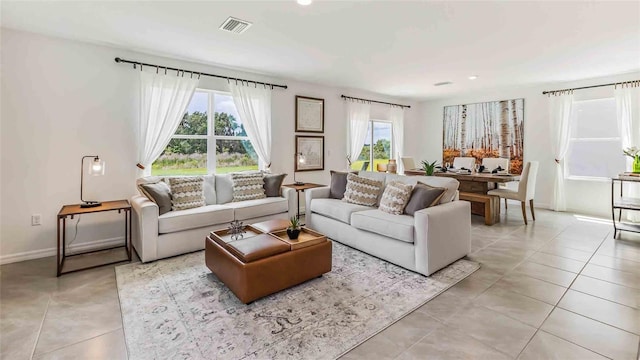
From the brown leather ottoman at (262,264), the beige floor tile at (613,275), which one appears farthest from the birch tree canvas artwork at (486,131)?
the brown leather ottoman at (262,264)

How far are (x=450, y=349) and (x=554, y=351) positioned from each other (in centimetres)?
60

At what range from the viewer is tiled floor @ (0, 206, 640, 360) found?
1.78 metres

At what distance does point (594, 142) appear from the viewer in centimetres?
543

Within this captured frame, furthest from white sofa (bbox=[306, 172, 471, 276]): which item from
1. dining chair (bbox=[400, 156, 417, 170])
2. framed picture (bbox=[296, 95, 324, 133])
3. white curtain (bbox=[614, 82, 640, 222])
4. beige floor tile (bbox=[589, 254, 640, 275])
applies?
white curtain (bbox=[614, 82, 640, 222])

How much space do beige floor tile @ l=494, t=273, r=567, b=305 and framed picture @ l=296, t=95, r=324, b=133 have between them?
3910 mm

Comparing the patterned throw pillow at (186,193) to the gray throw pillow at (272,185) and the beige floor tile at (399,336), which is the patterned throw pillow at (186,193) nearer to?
the gray throw pillow at (272,185)

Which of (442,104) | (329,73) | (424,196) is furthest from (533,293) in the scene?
(442,104)

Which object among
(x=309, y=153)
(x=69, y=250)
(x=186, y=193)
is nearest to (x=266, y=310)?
(x=186, y=193)

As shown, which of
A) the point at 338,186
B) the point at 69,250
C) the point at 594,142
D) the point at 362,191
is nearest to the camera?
the point at 69,250

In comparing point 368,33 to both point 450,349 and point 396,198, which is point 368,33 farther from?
point 450,349

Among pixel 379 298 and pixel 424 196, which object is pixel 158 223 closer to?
pixel 379 298

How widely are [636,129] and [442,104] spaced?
349 cm

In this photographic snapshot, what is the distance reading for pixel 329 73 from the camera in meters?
4.91

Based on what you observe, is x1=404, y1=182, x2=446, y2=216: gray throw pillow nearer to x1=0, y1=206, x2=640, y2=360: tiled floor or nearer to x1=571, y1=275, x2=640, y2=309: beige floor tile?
x1=0, y1=206, x2=640, y2=360: tiled floor
